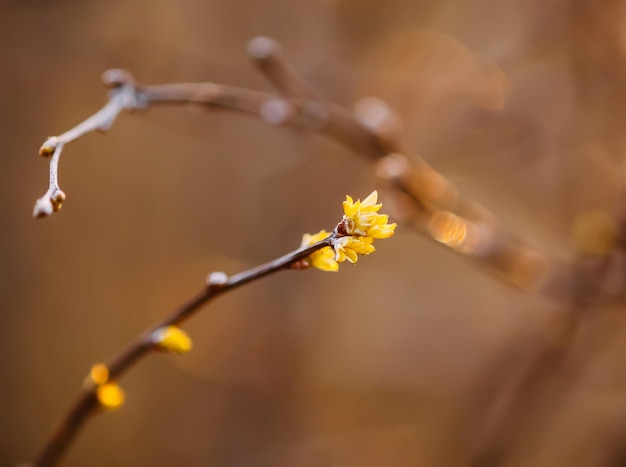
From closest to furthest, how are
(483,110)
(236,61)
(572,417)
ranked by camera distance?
(483,110) < (572,417) < (236,61)

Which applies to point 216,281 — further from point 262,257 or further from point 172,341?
point 262,257

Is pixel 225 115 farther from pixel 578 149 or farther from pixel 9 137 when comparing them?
pixel 578 149

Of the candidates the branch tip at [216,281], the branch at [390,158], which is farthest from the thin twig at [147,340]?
the branch at [390,158]

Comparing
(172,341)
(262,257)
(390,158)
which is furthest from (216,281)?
(262,257)

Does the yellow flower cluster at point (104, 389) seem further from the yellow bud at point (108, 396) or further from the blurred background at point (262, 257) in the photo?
the blurred background at point (262, 257)

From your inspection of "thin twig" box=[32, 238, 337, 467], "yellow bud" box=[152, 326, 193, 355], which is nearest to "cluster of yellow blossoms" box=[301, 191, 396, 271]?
"thin twig" box=[32, 238, 337, 467]

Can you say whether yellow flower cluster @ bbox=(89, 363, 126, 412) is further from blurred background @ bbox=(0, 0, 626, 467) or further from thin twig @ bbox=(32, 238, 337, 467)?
blurred background @ bbox=(0, 0, 626, 467)

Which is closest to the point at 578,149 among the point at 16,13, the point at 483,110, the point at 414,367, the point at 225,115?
the point at 483,110
